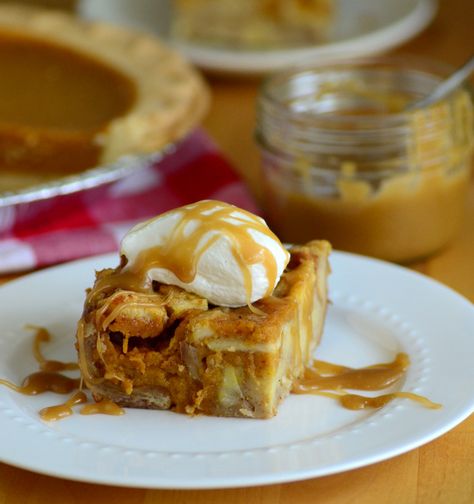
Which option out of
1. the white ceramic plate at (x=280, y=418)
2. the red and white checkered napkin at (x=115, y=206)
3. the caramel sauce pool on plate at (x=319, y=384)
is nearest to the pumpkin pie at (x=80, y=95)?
the red and white checkered napkin at (x=115, y=206)

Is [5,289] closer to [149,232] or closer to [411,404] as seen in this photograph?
[149,232]

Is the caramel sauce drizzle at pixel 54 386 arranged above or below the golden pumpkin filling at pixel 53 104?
above

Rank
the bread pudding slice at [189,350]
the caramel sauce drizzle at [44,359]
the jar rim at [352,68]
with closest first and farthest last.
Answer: the bread pudding slice at [189,350] < the caramel sauce drizzle at [44,359] < the jar rim at [352,68]

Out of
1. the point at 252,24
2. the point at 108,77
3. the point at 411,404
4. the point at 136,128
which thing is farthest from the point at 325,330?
the point at 252,24

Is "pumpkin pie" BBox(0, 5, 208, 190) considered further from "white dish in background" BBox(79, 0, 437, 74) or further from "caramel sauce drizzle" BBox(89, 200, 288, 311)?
"caramel sauce drizzle" BBox(89, 200, 288, 311)

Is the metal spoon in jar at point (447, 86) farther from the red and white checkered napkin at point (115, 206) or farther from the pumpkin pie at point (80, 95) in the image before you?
the pumpkin pie at point (80, 95)

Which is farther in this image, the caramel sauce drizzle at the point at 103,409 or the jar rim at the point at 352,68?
the jar rim at the point at 352,68

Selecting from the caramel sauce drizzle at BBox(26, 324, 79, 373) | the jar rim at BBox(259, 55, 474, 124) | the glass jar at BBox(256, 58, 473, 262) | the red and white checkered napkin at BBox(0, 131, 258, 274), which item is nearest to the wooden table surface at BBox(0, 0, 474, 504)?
the caramel sauce drizzle at BBox(26, 324, 79, 373)

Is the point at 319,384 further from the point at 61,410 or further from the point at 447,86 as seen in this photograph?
the point at 447,86

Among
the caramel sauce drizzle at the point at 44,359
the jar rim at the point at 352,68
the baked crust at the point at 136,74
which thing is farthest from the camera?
the baked crust at the point at 136,74
